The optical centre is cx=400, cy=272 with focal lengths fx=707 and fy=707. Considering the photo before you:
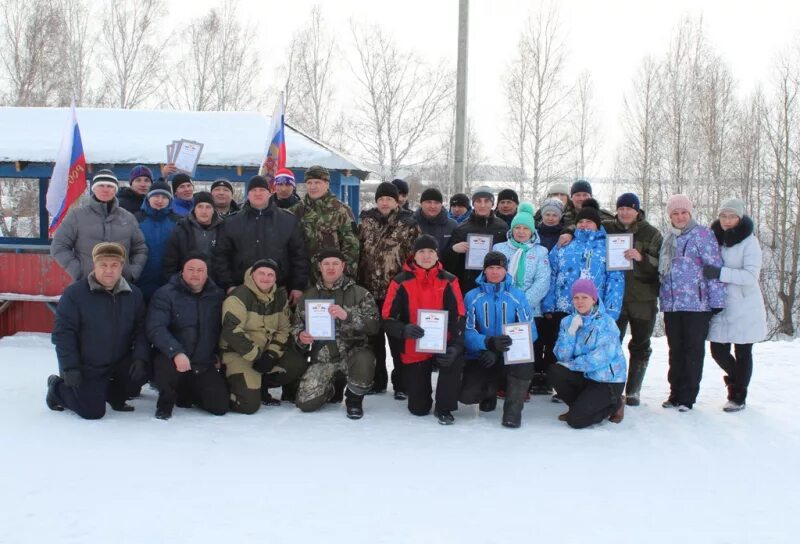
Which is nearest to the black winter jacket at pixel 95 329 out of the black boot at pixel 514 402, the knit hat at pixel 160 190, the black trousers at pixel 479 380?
the knit hat at pixel 160 190

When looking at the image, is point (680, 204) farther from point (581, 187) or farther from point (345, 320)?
point (345, 320)

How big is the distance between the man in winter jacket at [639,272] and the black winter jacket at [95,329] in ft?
13.3

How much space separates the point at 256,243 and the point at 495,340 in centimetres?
224

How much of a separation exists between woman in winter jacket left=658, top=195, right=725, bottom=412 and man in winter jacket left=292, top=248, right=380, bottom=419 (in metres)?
2.51

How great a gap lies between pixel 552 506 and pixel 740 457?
1.86 metres

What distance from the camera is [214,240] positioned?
629 centimetres

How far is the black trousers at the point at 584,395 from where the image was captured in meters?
5.62

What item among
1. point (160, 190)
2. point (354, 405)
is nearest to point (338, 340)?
point (354, 405)

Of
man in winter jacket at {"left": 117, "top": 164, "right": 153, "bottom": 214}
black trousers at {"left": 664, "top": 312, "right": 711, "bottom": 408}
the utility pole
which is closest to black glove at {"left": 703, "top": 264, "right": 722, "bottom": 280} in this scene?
black trousers at {"left": 664, "top": 312, "right": 711, "bottom": 408}

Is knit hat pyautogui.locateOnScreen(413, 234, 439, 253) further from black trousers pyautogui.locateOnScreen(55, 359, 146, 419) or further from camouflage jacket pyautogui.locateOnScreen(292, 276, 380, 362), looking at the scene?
black trousers pyautogui.locateOnScreen(55, 359, 146, 419)

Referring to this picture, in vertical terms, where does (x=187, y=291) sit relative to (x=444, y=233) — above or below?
below

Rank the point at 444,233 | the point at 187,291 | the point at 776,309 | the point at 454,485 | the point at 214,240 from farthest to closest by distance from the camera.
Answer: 1. the point at 776,309
2. the point at 444,233
3. the point at 214,240
4. the point at 187,291
5. the point at 454,485

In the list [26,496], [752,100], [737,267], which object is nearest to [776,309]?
[752,100]

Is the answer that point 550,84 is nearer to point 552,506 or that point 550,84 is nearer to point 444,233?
point 444,233
